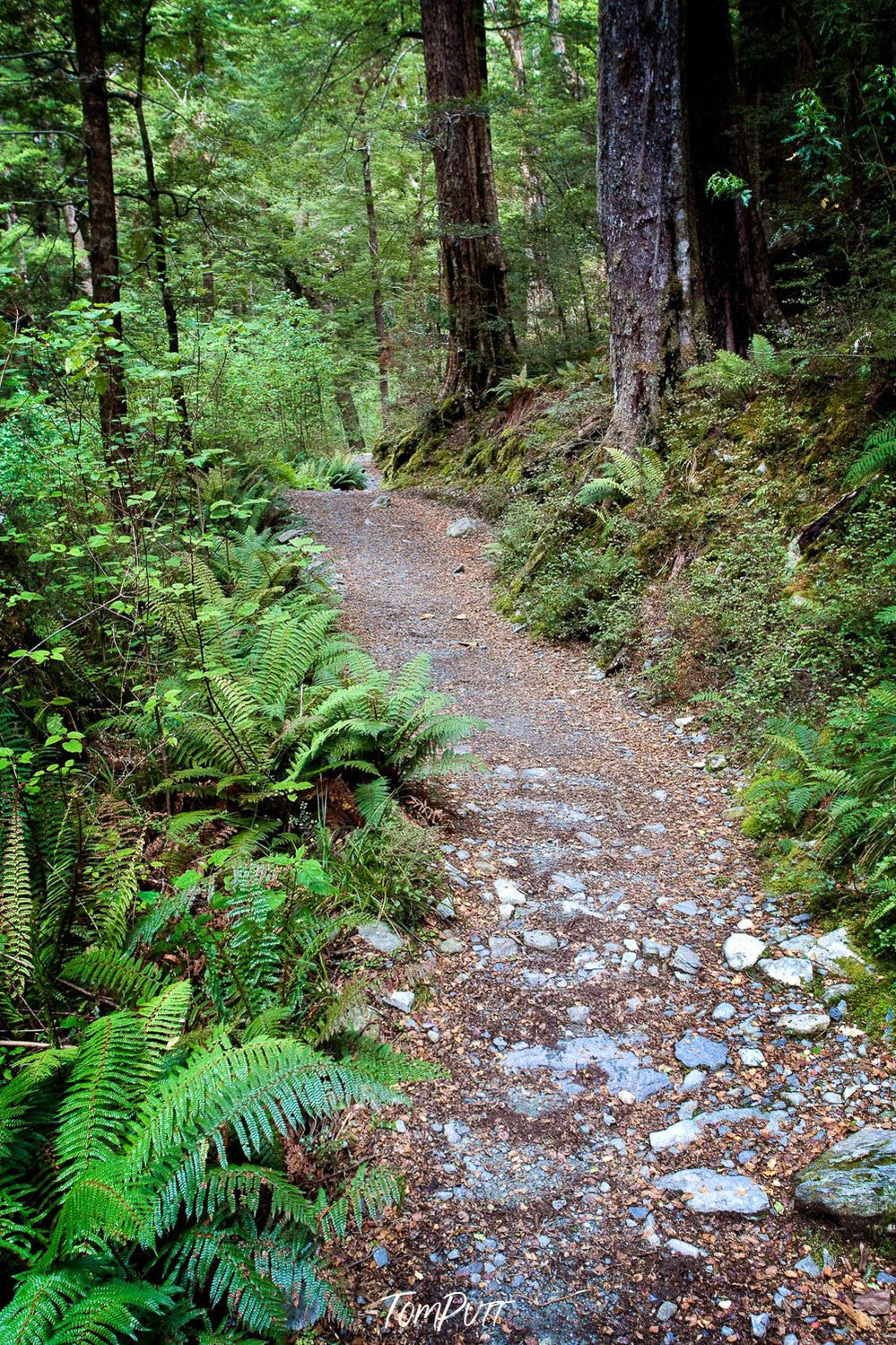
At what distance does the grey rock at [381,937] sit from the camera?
3200 millimetres

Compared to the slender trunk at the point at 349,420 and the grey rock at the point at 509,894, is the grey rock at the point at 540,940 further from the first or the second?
the slender trunk at the point at 349,420

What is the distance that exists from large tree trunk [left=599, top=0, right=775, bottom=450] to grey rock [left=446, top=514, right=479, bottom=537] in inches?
126

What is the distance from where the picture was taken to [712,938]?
3.27 meters

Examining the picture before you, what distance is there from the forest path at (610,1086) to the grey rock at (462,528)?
6389mm

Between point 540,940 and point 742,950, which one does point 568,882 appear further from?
point 742,950

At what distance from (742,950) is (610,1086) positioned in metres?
0.89

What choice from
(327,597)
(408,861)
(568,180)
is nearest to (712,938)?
(408,861)

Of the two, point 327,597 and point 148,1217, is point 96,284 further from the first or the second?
point 148,1217

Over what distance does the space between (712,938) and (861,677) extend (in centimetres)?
167

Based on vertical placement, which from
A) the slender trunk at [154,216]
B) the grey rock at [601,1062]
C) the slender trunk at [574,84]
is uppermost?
the slender trunk at [574,84]

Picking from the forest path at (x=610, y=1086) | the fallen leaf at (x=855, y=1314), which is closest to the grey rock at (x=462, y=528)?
the forest path at (x=610, y=1086)

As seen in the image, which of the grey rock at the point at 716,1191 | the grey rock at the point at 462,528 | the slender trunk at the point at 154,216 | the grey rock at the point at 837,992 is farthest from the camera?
the grey rock at the point at 462,528

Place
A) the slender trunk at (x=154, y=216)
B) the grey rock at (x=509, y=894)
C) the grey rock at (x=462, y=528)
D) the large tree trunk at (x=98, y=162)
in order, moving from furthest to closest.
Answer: the grey rock at (x=462, y=528) < the slender trunk at (x=154, y=216) < the large tree trunk at (x=98, y=162) < the grey rock at (x=509, y=894)

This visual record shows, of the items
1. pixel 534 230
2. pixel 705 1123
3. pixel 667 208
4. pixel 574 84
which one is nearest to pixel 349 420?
pixel 574 84
